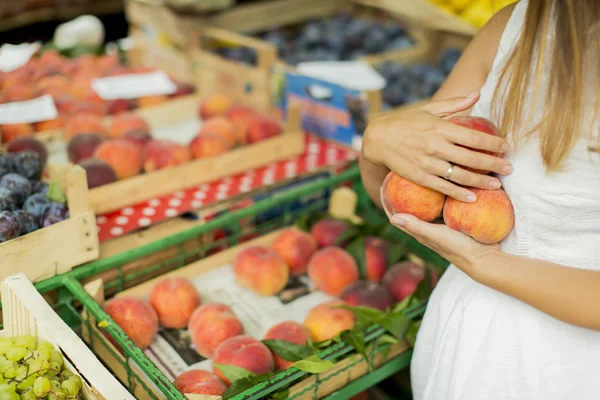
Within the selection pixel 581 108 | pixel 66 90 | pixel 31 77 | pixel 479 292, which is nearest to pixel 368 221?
pixel 479 292

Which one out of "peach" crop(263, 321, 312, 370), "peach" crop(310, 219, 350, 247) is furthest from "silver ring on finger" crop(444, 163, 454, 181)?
"peach" crop(310, 219, 350, 247)

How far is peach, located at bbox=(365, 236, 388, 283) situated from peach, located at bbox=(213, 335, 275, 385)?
19.1 inches

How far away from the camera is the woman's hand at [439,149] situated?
109 centimetres

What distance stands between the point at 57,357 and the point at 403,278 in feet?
3.02

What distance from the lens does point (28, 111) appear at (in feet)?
7.18

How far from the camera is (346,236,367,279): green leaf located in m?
1.82

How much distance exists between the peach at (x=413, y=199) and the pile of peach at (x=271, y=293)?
0.43 m

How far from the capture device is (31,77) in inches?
105

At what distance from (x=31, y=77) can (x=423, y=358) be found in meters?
2.09

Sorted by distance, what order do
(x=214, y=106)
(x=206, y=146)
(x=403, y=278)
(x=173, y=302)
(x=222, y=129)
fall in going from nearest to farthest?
1. (x=173, y=302)
2. (x=403, y=278)
3. (x=206, y=146)
4. (x=222, y=129)
5. (x=214, y=106)

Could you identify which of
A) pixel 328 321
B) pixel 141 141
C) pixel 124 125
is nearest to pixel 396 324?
pixel 328 321

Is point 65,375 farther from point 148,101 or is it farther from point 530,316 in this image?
point 148,101

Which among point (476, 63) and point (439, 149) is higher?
point (476, 63)

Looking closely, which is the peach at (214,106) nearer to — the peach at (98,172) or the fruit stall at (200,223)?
the fruit stall at (200,223)
